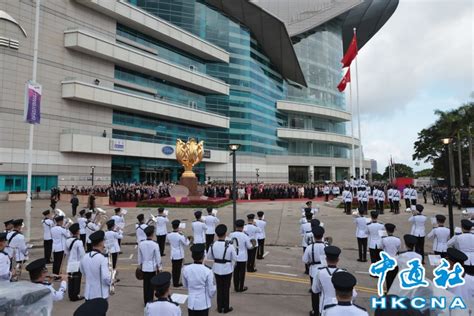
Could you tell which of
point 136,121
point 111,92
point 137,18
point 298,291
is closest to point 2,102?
point 111,92

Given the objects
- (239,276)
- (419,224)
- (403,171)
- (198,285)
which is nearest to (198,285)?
(198,285)

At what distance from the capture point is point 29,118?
15328 mm

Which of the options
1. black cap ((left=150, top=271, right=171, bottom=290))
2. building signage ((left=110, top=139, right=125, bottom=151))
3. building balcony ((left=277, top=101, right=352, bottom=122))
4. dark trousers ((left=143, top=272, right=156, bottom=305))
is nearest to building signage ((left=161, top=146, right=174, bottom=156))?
building signage ((left=110, top=139, right=125, bottom=151))

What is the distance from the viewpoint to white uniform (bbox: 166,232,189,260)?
8.42 metres

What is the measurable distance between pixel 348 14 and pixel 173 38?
50716mm

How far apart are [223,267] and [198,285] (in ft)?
5.31

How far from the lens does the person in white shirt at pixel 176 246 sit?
8.43 metres

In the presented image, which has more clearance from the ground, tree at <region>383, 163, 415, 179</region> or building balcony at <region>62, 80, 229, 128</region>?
building balcony at <region>62, 80, 229, 128</region>

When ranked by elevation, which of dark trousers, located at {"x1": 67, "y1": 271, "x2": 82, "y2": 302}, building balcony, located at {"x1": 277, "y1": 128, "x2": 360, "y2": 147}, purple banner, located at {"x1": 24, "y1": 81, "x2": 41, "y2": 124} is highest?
building balcony, located at {"x1": 277, "y1": 128, "x2": 360, "y2": 147}

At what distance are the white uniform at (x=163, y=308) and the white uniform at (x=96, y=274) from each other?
209cm

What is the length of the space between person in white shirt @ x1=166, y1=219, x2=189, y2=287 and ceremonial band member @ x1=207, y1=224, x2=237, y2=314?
4.91 feet

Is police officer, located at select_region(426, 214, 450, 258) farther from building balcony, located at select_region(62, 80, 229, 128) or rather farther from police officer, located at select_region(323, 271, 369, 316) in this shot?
building balcony, located at select_region(62, 80, 229, 128)

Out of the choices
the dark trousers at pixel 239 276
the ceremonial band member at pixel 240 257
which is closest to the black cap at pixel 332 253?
the ceremonial band member at pixel 240 257

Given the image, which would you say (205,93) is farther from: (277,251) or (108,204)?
(277,251)
